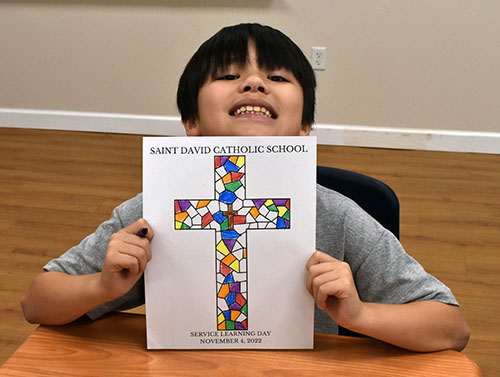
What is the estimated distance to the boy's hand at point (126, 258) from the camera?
77 cm

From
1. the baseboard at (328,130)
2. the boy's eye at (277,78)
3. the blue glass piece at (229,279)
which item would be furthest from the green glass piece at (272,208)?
the baseboard at (328,130)

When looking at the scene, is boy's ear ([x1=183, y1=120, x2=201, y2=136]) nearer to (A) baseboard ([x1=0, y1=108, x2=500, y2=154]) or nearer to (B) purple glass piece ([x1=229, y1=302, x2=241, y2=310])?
(B) purple glass piece ([x1=229, y1=302, x2=241, y2=310])

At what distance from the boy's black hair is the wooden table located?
454mm

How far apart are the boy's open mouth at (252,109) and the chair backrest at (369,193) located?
0.21 metres

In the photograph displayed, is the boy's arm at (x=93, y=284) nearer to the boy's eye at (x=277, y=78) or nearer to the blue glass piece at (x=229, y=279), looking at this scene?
the blue glass piece at (x=229, y=279)

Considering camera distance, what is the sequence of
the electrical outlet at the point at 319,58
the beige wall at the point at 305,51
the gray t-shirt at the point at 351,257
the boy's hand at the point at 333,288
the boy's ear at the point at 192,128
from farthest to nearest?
the electrical outlet at the point at 319,58
the beige wall at the point at 305,51
the boy's ear at the point at 192,128
the gray t-shirt at the point at 351,257
the boy's hand at the point at 333,288

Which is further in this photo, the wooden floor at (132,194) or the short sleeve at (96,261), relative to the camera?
the wooden floor at (132,194)

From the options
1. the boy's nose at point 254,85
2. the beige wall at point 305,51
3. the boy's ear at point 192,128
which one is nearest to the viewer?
the boy's nose at point 254,85

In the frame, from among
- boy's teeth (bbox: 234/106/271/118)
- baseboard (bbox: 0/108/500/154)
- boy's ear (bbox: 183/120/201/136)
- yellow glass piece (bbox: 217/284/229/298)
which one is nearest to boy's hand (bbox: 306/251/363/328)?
yellow glass piece (bbox: 217/284/229/298)

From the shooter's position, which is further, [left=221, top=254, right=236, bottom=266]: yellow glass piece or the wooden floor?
the wooden floor

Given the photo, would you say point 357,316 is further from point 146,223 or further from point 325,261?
point 146,223

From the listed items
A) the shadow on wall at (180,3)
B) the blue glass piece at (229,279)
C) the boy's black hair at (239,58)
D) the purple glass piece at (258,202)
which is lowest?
the blue glass piece at (229,279)

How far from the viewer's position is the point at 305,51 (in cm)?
367

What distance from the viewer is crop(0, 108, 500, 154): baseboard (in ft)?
12.0
